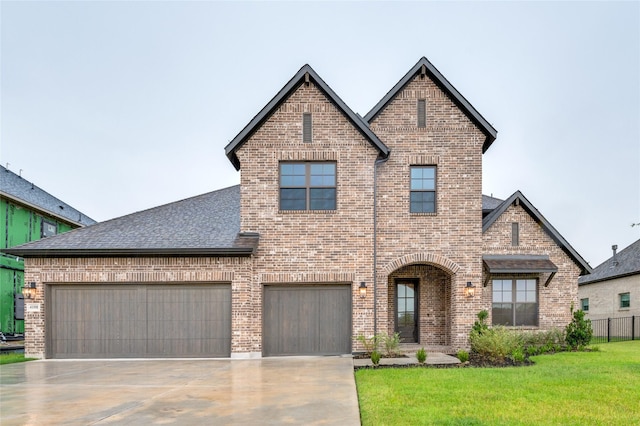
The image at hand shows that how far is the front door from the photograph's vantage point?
627 inches

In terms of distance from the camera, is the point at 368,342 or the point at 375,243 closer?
the point at 368,342

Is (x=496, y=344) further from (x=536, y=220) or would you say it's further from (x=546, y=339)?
(x=536, y=220)

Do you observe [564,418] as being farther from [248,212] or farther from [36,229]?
[36,229]

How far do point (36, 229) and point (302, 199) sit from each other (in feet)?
50.7

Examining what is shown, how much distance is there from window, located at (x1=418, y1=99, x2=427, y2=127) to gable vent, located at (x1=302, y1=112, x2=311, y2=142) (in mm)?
3572

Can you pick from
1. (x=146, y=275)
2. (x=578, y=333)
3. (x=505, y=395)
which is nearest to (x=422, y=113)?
(x=578, y=333)

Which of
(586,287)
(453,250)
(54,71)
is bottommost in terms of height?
(586,287)

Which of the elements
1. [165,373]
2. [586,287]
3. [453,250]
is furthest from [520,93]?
[165,373]

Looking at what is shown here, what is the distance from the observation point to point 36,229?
22688 mm

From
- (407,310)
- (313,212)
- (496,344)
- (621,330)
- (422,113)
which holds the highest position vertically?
(422,113)

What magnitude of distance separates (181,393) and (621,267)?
82.1ft

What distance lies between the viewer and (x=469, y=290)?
14539 mm

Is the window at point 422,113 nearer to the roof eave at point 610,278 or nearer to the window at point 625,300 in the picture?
the roof eave at point 610,278

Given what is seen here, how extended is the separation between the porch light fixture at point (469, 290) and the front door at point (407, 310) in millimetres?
1879
